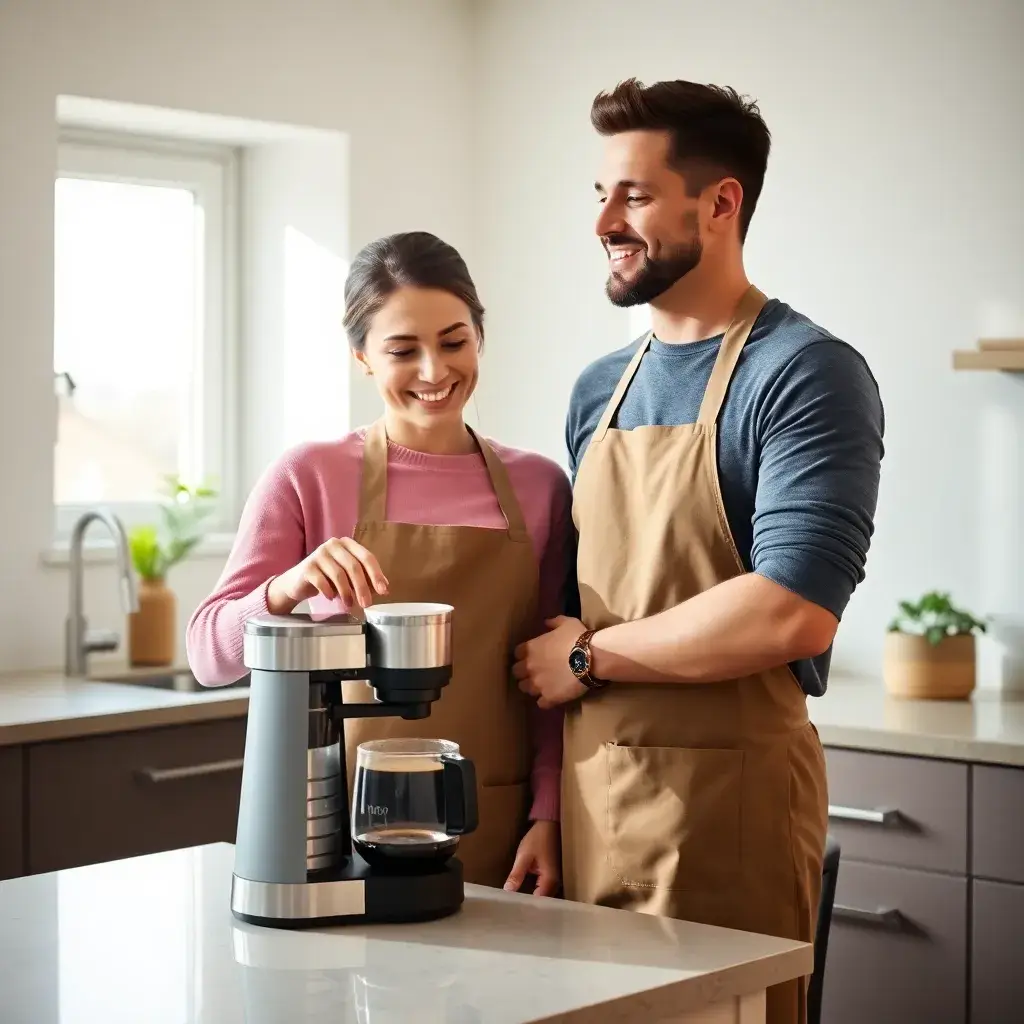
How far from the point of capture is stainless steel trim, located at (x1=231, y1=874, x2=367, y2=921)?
1480mm

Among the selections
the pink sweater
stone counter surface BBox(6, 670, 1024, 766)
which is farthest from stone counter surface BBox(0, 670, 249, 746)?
the pink sweater

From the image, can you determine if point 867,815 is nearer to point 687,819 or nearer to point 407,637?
point 687,819

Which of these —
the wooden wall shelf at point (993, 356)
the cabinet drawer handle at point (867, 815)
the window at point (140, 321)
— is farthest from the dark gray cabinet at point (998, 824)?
the window at point (140, 321)

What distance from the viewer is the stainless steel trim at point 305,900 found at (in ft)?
4.86

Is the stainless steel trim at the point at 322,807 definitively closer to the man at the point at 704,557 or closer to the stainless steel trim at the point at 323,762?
the stainless steel trim at the point at 323,762

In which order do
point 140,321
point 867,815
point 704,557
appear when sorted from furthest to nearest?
point 140,321
point 867,815
point 704,557

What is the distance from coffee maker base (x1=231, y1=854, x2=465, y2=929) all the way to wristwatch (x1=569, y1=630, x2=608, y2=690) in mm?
372

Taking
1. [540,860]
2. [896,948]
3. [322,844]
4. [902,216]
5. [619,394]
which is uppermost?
[902,216]

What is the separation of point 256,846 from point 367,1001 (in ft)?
0.89

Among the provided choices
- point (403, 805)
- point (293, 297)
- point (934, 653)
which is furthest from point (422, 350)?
point (293, 297)

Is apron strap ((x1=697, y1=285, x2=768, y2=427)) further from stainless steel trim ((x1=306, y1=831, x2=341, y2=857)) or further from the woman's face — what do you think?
stainless steel trim ((x1=306, y1=831, x2=341, y2=857))

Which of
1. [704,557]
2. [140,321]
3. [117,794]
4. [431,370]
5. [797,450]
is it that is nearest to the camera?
[797,450]

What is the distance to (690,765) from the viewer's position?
70.8 inches

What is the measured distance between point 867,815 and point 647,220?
4.23ft
